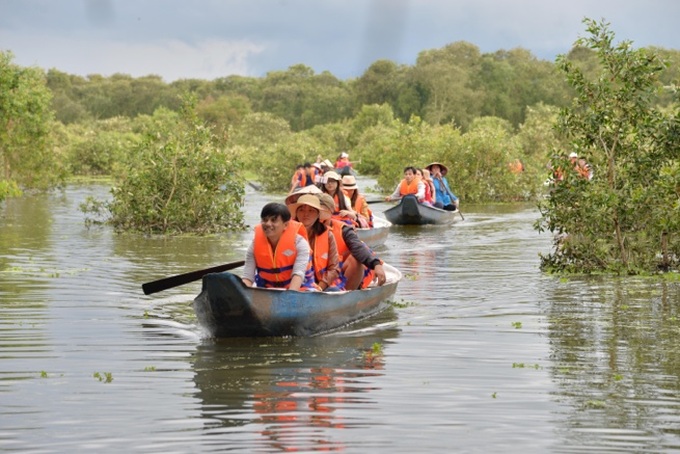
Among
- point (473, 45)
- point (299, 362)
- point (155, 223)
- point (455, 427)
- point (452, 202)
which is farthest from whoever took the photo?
point (473, 45)

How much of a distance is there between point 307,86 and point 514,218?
71610mm

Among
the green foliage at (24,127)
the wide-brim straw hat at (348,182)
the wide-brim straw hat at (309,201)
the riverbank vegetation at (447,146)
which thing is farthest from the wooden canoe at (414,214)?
the wide-brim straw hat at (309,201)

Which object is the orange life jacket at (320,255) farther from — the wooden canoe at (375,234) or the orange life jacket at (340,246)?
the wooden canoe at (375,234)

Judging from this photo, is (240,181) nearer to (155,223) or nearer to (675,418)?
(155,223)

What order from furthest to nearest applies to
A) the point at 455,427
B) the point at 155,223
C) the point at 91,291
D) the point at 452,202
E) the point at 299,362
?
the point at 452,202, the point at 155,223, the point at 91,291, the point at 299,362, the point at 455,427

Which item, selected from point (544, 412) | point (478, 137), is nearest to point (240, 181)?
point (478, 137)

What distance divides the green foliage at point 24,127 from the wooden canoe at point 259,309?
70.8ft

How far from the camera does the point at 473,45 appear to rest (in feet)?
310

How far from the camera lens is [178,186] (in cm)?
2309

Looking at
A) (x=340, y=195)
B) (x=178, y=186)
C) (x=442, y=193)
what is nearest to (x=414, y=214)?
(x=442, y=193)

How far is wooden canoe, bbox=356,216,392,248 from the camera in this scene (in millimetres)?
19817

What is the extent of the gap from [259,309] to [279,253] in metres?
0.62

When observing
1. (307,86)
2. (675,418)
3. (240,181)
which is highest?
(307,86)

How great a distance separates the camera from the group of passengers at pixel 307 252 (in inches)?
434
